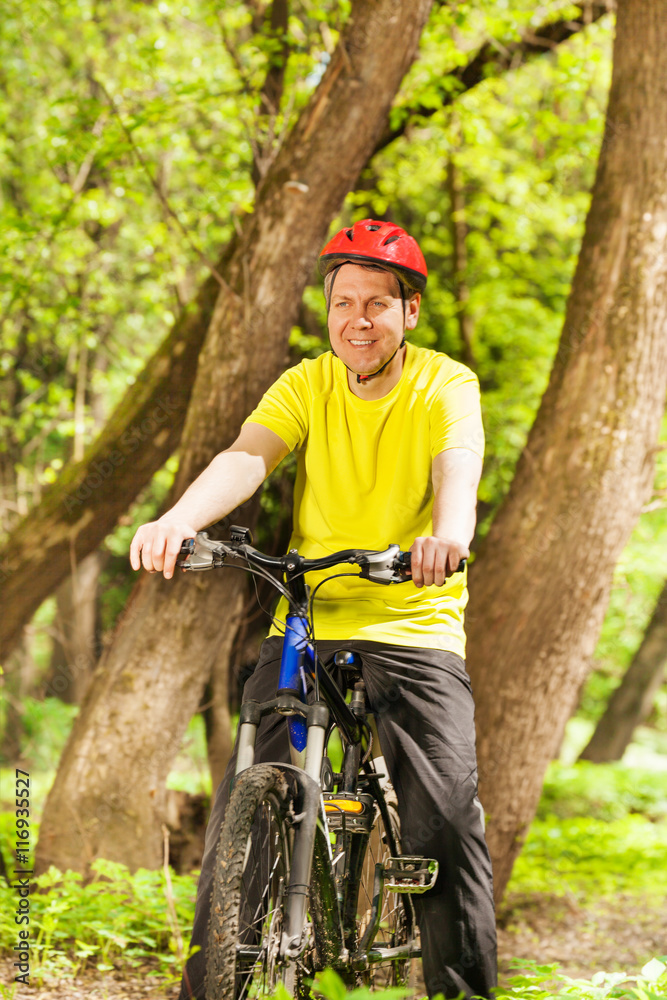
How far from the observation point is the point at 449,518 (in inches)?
99.9

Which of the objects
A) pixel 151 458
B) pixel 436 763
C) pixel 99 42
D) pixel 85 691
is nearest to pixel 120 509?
pixel 151 458

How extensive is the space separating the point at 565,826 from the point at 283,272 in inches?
270

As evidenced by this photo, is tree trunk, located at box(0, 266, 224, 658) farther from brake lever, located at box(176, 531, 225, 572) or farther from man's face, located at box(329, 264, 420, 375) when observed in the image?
brake lever, located at box(176, 531, 225, 572)

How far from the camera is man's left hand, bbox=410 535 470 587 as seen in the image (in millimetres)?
2217

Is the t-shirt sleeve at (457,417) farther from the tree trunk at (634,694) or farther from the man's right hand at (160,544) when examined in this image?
the tree trunk at (634,694)

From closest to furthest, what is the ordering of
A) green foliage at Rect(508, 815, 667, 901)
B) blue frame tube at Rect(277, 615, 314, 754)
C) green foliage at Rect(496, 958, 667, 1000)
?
blue frame tube at Rect(277, 615, 314, 754), green foliage at Rect(496, 958, 667, 1000), green foliage at Rect(508, 815, 667, 901)

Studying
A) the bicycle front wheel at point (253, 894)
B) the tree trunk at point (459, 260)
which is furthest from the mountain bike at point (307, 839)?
the tree trunk at point (459, 260)

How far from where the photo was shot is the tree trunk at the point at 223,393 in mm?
4715

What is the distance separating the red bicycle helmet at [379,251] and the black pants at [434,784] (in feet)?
4.17

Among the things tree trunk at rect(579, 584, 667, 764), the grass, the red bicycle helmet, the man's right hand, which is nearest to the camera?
the man's right hand

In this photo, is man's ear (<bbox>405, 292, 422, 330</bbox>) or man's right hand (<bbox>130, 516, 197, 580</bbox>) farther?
man's ear (<bbox>405, 292, 422, 330</bbox>)

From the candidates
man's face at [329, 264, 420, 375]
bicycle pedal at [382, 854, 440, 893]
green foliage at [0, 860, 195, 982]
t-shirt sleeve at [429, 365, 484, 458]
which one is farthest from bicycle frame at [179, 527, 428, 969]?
green foliage at [0, 860, 195, 982]

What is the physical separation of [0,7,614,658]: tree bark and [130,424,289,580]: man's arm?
10.3 ft

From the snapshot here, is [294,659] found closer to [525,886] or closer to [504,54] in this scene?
[525,886]
